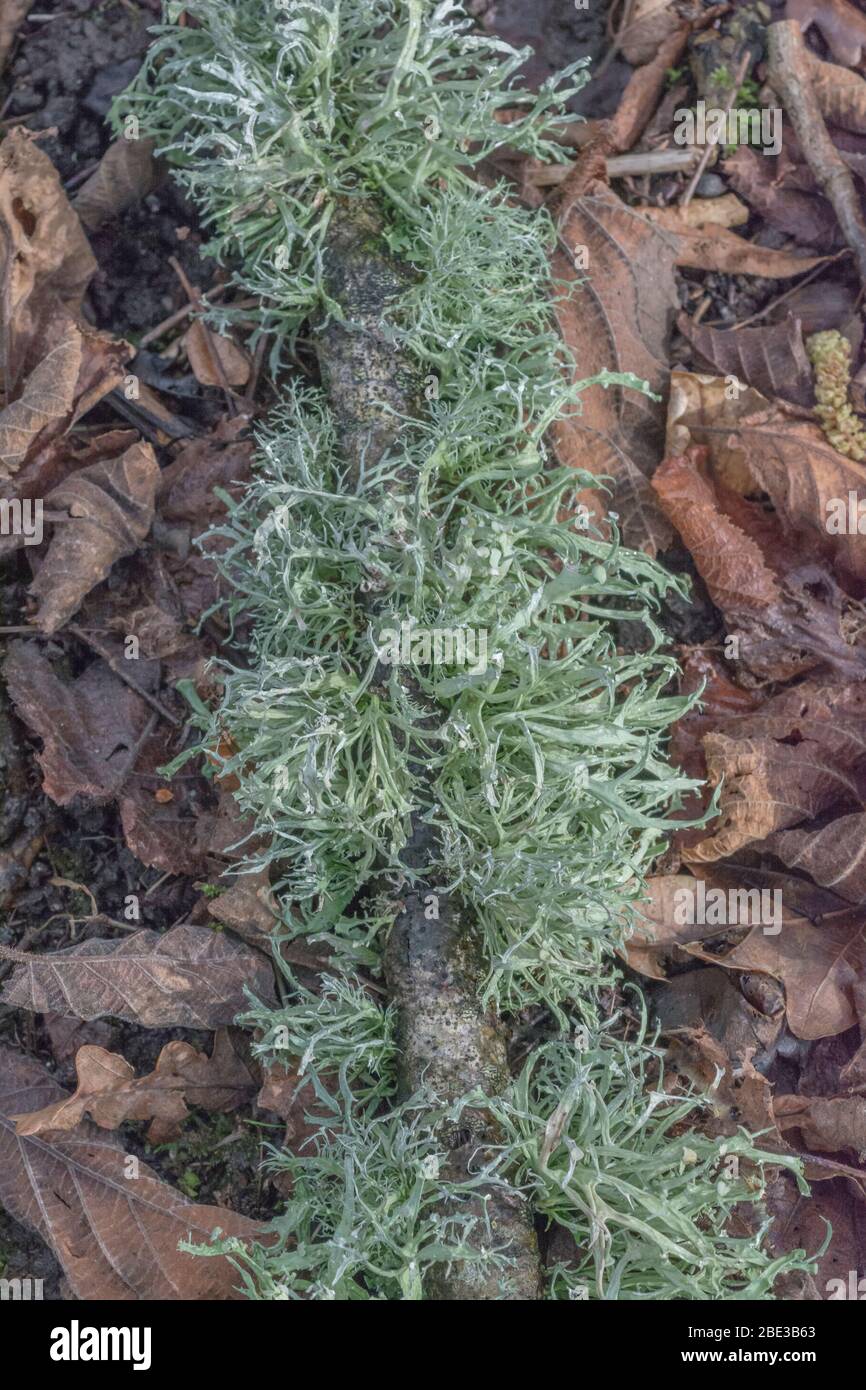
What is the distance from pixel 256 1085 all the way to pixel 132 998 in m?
0.37

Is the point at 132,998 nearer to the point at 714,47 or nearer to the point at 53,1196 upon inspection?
the point at 53,1196

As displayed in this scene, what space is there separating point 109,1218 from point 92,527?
1.67 metres

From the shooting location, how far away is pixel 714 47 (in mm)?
3189

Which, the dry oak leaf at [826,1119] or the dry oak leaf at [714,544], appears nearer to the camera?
the dry oak leaf at [826,1119]

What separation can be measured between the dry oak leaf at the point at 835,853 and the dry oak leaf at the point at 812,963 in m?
0.09

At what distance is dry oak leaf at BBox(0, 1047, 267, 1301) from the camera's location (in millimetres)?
2594

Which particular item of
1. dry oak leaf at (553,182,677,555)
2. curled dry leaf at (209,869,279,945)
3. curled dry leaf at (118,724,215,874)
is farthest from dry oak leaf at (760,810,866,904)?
curled dry leaf at (118,724,215,874)

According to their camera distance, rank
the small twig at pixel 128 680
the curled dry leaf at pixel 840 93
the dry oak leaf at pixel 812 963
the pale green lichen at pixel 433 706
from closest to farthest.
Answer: the pale green lichen at pixel 433 706 → the dry oak leaf at pixel 812 963 → the small twig at pixel 128 680 → the curled dry leaf at pixel 840 93

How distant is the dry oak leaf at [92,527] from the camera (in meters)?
2.88

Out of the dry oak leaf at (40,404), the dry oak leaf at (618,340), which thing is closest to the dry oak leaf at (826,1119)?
the dry oak leaf at (618,340)

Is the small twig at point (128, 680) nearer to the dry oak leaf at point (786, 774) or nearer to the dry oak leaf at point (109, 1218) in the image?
the dry oak leaf at point (109, 1218)

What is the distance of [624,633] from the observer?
3012 mm

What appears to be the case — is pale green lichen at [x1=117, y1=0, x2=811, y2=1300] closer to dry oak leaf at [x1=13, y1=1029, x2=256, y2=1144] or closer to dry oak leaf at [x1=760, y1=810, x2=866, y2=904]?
dry oak leaf at [x1=13, y1=1029, x2=256, y2=1144]
